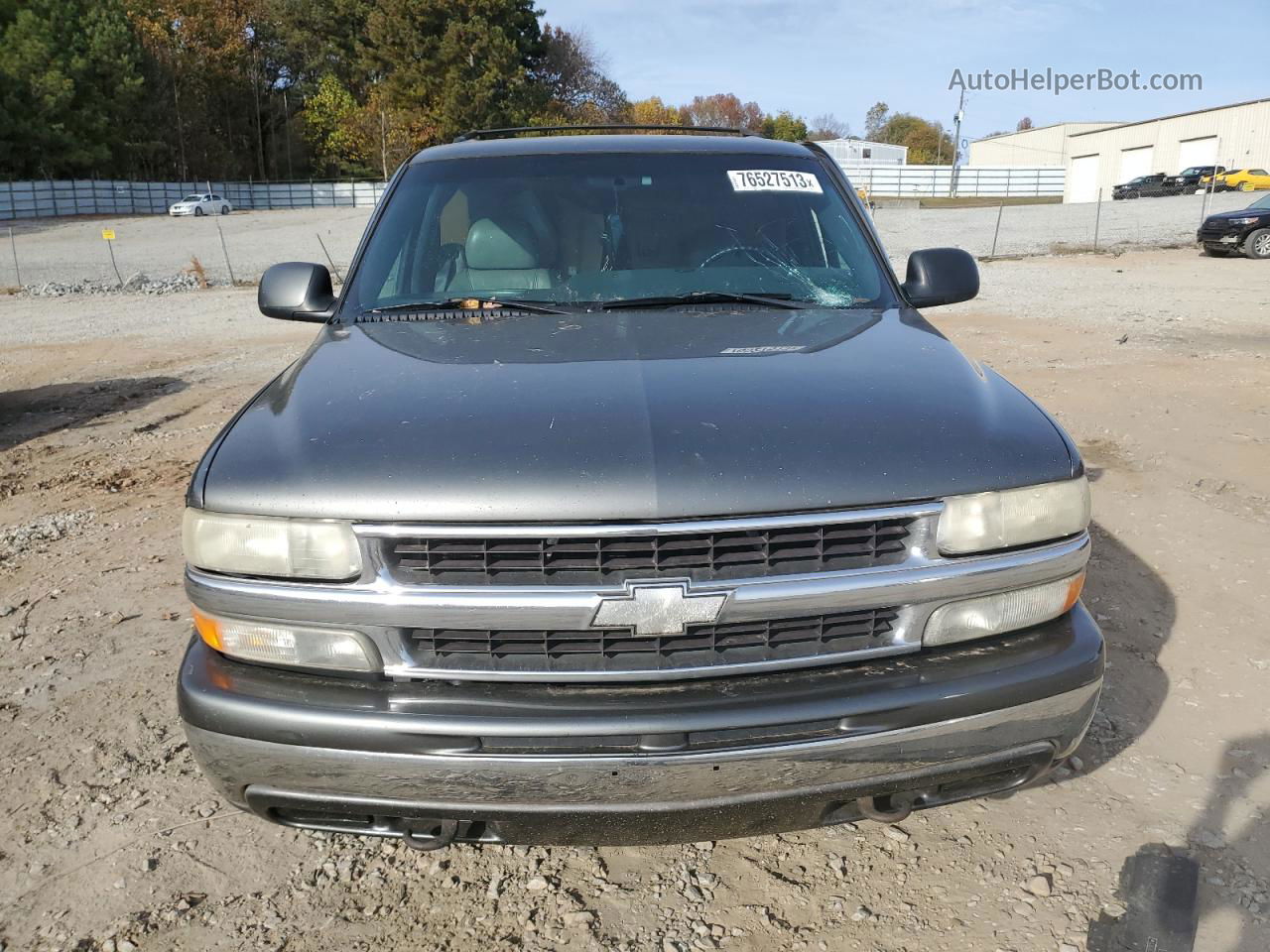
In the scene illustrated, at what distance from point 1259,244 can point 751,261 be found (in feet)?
69.9

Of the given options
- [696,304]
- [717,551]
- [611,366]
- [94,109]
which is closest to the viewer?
[717,551]

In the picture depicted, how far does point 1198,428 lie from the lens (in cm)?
661

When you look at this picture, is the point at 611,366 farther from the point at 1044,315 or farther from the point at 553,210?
the point at 1044,315

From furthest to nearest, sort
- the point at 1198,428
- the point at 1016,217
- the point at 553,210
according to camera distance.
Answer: the point at 1016,217, the point at 1198,428, the point at 553,210

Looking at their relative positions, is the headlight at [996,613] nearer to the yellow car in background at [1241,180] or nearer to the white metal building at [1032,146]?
the yellow car in background at [1241,180]

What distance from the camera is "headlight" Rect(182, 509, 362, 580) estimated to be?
6.40 feet

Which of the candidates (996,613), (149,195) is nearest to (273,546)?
(996,613)

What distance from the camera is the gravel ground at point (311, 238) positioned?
23266mm

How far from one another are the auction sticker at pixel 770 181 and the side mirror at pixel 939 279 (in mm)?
480

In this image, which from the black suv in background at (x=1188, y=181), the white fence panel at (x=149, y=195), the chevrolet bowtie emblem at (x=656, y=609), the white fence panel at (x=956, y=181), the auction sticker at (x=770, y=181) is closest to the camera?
the chevrolet bowtie emblem at (x=656, y=609)

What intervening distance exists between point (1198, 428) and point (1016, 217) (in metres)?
29.2

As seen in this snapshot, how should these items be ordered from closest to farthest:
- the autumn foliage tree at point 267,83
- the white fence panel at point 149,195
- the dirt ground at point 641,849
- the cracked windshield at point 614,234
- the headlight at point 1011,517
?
the headlight at point 1011,517
the dirt ground at point 641,849
the cracked windshield at point 614,234
the white fence panel at point 149,195
the autumn foliage tree at point 267,83

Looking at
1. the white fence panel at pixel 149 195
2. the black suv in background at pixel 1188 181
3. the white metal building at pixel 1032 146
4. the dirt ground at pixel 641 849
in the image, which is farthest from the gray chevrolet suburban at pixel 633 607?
the white metal building at pixel 1032 146

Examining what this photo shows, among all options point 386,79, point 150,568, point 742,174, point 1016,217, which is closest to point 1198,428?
point 742,174
